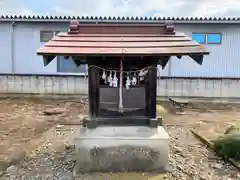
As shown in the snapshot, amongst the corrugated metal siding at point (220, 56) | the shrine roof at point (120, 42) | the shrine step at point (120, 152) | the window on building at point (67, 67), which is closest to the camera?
the shrine roof at point (120, 42)

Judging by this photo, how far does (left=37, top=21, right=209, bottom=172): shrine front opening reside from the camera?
15.9 ft

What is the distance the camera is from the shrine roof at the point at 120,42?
168 inches

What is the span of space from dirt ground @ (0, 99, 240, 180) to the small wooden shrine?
1190 mm

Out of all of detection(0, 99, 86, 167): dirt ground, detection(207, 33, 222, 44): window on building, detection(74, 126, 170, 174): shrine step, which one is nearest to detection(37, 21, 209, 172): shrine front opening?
detection(74, 126, 170, 174): shrine step

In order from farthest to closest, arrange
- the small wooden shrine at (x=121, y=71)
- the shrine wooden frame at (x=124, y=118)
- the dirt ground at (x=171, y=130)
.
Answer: the dirt ground at (x=171, y=130) < the shrine wooden frame at (x=124, y=118) < the small wooden shrine at (x=121, y=71)

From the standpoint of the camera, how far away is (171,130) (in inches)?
314

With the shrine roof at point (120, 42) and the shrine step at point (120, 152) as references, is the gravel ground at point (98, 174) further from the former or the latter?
the shrine roof at point (120, 42)

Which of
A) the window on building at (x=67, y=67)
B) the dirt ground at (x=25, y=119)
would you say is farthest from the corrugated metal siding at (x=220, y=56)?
the dirt ground at (x=25, y=119)

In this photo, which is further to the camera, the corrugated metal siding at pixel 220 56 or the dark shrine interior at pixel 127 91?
the corrugated metal siding at pixel 220 56

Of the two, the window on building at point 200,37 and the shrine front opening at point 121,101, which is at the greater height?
the window on building at point 200,37

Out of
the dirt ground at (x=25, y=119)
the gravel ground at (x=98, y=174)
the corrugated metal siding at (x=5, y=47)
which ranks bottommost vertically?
the gravel ground at (x=98, y=174)

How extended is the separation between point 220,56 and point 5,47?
8.70 m

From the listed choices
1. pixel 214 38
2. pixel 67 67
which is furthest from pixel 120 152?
pixel 214 38

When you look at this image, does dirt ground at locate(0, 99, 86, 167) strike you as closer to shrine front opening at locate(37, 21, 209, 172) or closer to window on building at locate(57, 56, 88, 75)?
window on building at locate(57, 56, 88, 75)
